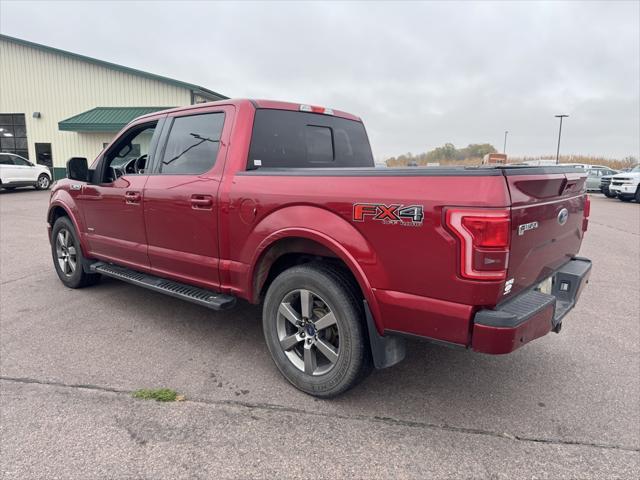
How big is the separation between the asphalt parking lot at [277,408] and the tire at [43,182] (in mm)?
20038

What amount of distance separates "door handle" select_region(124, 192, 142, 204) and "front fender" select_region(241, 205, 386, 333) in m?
1.51

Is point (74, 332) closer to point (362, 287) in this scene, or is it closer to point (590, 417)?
point (362, 287)

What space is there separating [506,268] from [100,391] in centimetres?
275

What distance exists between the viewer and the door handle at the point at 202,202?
345 centimetres

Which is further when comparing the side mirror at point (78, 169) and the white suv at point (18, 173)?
the white suv at point (18, 173)

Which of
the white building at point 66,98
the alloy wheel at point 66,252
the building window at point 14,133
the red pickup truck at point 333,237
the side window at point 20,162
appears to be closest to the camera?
the red pickup truck at point 333,237

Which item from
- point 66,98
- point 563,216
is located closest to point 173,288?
point 563,216

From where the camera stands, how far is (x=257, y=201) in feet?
10.4

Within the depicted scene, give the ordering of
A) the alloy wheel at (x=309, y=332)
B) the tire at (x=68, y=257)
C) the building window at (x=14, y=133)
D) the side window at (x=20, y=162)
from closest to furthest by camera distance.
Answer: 1. the alloy wheel at (x=309, y=332)
2. the tire at (x=68, y=257)
3. the side window at (x=20, y=162)
4. the building window at (x=14, y=133)

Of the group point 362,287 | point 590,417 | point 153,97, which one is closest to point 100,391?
point 362,287

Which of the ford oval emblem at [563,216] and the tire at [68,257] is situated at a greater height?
the ford oval emblem at [563,216]

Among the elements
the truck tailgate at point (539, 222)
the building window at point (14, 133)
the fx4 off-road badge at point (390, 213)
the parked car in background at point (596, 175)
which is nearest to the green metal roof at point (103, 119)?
the building window at point (14, 133)

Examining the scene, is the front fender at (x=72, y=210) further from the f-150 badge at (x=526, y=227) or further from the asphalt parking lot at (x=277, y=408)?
the f-150 badge at (x=526, y=227)

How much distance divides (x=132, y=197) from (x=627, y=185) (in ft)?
76.7
